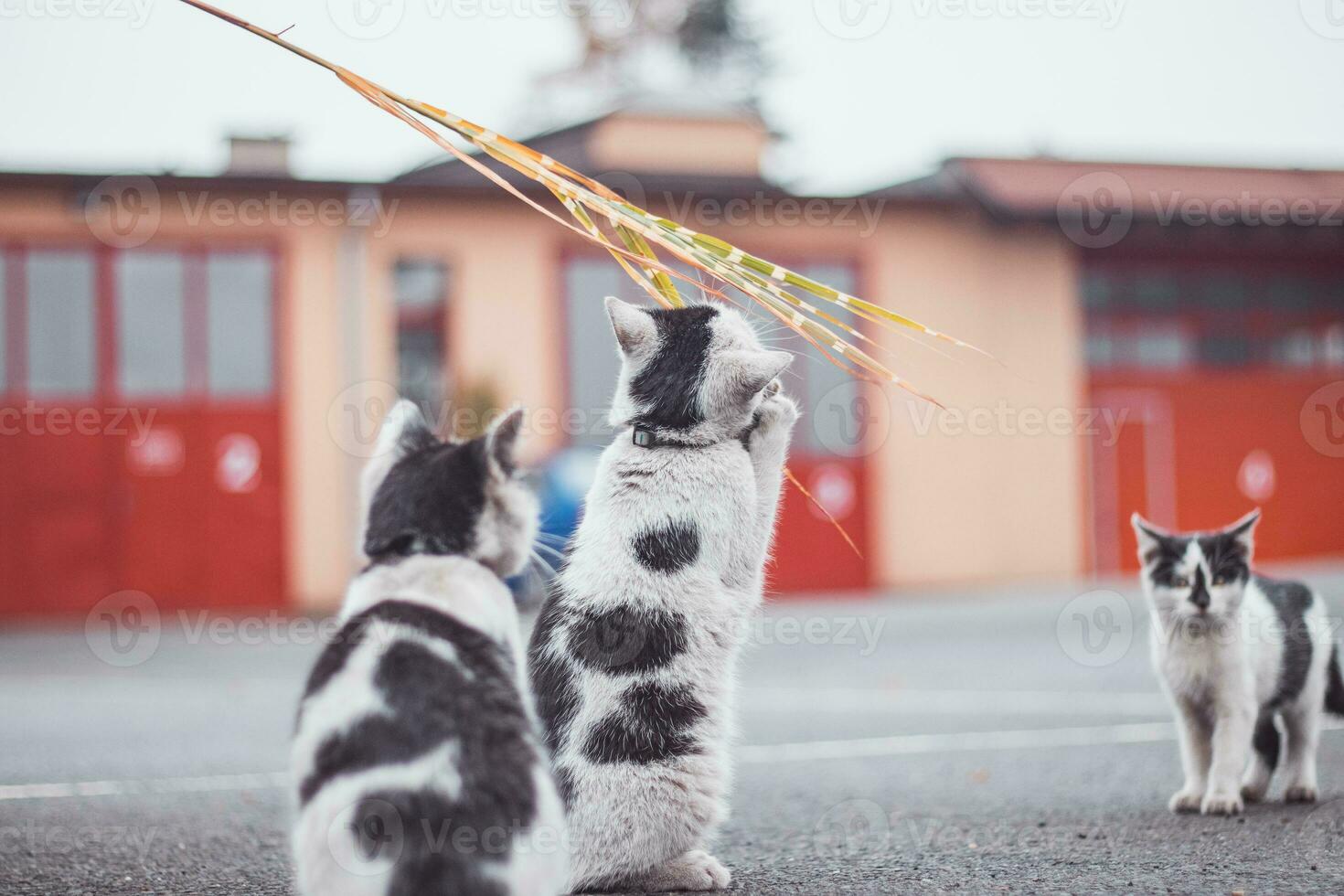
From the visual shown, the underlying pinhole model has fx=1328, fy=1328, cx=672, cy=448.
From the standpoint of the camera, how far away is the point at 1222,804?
4.68 metres

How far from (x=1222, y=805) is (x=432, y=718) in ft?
10.6

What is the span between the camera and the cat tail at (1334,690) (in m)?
5.13

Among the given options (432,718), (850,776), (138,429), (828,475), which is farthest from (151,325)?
(432,718)

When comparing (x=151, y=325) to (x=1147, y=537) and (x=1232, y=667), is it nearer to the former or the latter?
(x=1147, y=537)

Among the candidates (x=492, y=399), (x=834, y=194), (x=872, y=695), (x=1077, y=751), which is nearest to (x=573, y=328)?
(x=492, y=399)

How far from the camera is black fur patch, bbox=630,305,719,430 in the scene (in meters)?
3.79

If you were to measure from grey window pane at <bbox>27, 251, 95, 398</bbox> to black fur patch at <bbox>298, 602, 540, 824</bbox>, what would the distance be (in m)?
15.9

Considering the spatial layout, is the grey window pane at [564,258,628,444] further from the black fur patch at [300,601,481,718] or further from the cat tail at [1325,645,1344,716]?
the black fur patch at [300,601,481,718]

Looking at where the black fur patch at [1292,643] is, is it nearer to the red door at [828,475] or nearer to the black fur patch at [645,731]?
the black fur patch at [645,731]

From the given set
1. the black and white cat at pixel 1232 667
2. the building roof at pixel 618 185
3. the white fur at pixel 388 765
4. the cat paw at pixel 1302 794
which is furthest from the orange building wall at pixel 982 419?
the white fur at pixel 388 765

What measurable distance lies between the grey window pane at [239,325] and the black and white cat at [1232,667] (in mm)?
14473

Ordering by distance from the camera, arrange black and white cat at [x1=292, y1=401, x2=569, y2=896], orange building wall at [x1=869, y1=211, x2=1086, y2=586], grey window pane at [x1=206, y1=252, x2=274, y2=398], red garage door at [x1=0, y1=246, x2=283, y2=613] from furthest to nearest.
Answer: orange building wall at [x1=869, y1=211, x2=1086, y2=586] → grey window pane at [x1=206, y1=252, x2=274, y2=398] → red garage door at [x1=0, y1=246, x2=283, y2=613] → black and white cat at [x1=292, y1=401, x2=569, y2=896]

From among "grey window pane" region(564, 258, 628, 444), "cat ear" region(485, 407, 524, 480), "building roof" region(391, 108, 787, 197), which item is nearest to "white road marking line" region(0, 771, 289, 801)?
"cat ear" region(485, 407, 524, 480)

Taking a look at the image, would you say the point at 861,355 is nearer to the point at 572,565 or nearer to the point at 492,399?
the point at 572,565
